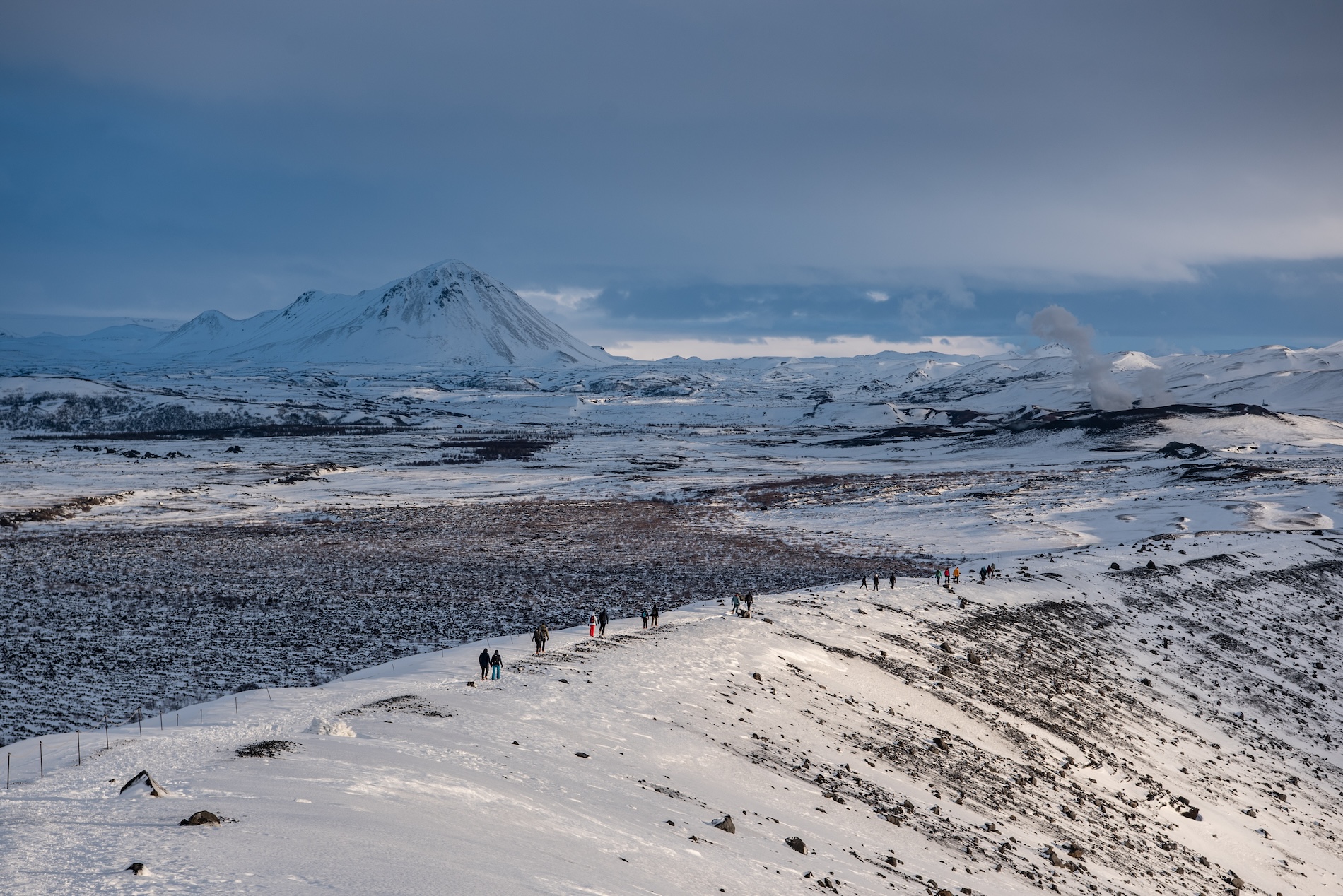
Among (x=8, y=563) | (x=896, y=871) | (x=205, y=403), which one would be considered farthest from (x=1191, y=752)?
(x=205, y=403)

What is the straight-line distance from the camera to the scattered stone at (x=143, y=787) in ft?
45.2

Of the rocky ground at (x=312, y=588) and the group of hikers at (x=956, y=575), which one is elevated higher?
the group of hikers at (x=956, y=575)

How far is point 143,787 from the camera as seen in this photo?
1392 cm

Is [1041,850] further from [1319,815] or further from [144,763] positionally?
[144,763]

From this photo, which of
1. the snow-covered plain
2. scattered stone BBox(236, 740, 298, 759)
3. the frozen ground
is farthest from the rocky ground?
scattered stone BBox(236, 740, 298, 759)

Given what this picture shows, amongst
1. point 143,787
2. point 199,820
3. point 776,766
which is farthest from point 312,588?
point 199,820

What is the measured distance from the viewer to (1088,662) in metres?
36.4

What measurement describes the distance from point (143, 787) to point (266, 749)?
3037mm

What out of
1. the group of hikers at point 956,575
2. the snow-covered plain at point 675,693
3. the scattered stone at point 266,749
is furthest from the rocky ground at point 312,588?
the scattered stone at point 266,749

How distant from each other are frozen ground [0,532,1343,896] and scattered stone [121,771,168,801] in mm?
296

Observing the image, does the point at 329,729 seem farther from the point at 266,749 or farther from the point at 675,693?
the point at 675,693

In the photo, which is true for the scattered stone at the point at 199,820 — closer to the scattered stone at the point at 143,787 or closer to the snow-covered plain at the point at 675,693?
the snow-covered plain at the point at 675,693

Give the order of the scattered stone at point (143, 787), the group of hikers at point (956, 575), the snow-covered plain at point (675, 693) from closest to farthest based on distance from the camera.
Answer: the scattered stone at point (143, 787) → the snow-covered plain at point (675, 693) → the group of hikers at point (956, 575)

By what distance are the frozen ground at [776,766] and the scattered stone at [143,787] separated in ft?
0.97
